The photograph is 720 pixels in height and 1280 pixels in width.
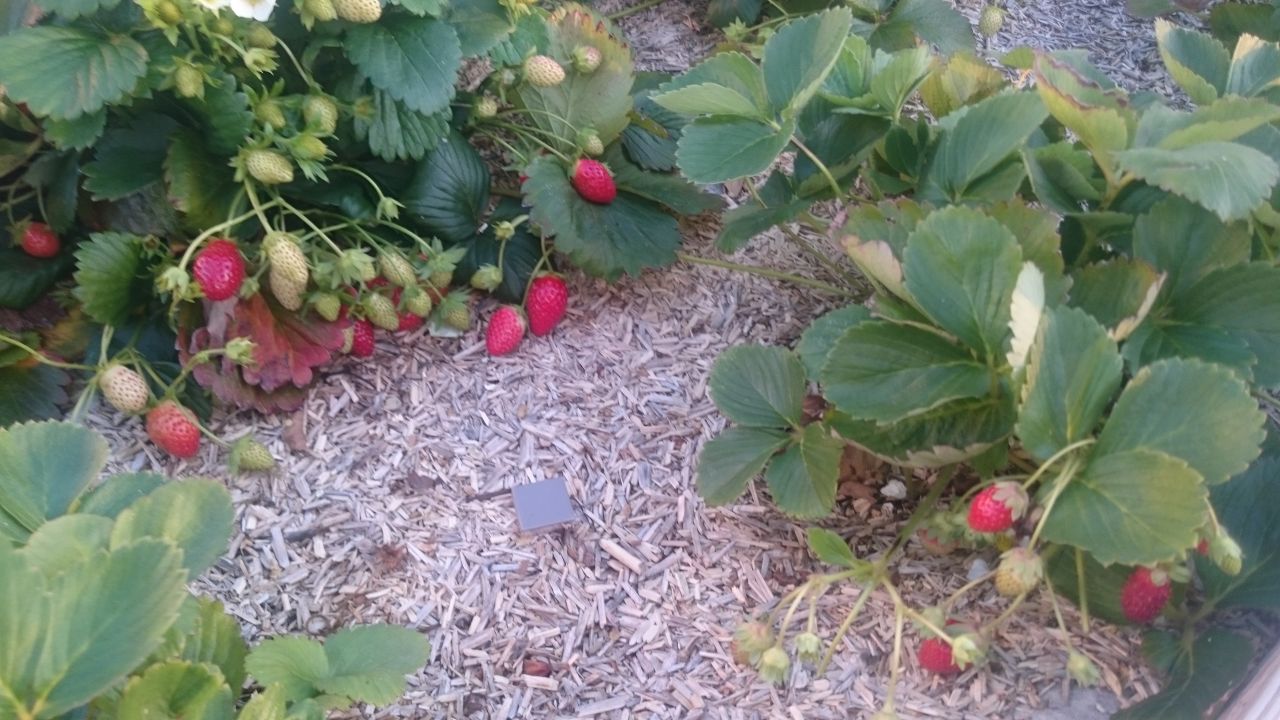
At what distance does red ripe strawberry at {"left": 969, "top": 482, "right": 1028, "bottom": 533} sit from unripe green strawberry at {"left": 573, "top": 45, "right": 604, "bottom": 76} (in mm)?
1056

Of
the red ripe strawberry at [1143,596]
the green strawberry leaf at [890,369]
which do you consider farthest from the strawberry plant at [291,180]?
the red ripe strawberry at [1143,596]

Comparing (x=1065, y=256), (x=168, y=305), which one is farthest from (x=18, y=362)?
(x=1065, y=256)

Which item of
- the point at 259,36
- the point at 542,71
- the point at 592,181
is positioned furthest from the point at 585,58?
the point at 259,36

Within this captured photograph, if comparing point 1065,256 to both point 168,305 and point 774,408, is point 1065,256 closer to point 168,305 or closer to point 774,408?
point 774,408

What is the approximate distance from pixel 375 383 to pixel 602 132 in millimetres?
611

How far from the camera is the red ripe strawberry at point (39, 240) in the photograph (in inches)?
64.1

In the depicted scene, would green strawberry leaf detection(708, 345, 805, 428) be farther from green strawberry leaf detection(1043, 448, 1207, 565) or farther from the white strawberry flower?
the white strawberry flower

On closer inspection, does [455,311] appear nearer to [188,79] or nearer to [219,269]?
[219,269]

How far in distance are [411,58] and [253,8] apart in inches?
9.6

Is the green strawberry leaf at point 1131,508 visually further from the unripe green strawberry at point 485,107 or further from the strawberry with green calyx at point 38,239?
the strawberry with green calyx at point 38,239

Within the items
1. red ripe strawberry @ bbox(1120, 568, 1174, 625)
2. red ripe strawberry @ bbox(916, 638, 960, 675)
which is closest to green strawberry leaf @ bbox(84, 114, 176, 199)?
red ripe strawberry @ bbox(916, 638, 960, 675)

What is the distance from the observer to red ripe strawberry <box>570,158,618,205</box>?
1.68m

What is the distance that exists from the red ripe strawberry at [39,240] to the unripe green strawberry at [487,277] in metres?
0.73

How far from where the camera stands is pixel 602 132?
175 centimetres
